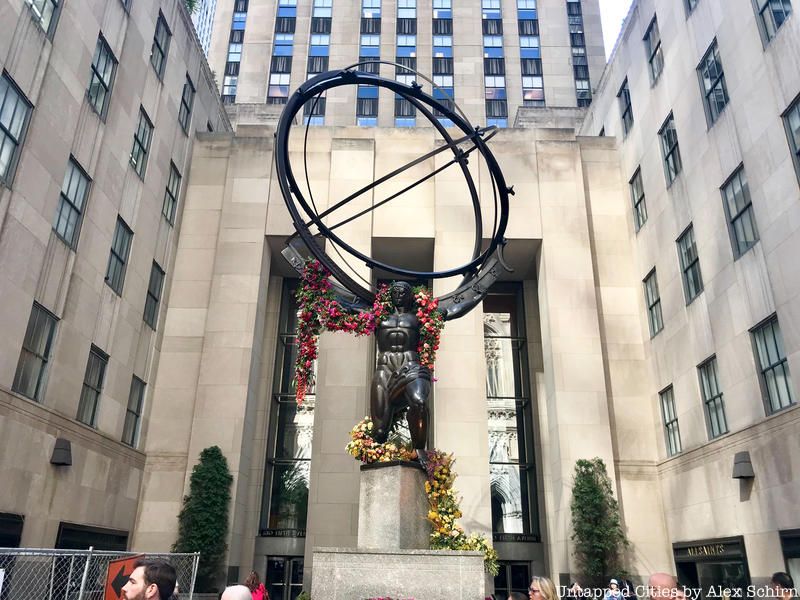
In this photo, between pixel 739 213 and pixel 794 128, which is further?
pixel 739 213

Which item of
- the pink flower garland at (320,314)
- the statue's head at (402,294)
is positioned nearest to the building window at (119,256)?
the pink flower garland at (320,314)

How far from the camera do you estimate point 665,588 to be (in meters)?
4.56

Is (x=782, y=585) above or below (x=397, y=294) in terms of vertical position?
below

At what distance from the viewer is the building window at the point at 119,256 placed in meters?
19.0

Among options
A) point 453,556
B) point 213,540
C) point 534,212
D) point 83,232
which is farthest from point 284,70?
point 453,556

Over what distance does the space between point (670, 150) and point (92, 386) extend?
793 inches

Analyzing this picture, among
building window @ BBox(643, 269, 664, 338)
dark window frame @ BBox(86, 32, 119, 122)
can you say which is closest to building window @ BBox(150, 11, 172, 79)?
dark window frame @ BBox(86, 32, 119, 122)

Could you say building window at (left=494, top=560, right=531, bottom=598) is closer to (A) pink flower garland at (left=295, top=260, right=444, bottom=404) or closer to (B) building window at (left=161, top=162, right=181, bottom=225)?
(A) pink flower garland at (left=295, top=260, right=444, bottom=404)

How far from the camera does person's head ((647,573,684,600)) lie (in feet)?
14.9

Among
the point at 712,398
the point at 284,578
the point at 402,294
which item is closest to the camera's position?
the point at 402,294

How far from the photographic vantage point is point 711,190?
59.0ft

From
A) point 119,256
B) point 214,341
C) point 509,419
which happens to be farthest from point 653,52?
point 119,256

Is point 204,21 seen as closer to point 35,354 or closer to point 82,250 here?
point 82,250

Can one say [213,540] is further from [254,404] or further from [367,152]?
[367,152]
